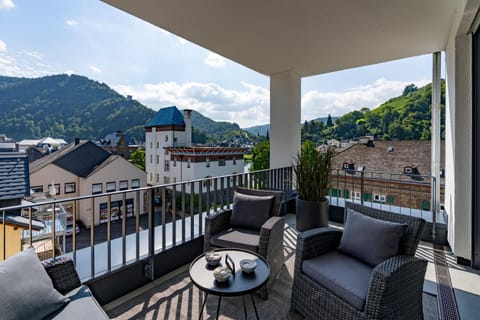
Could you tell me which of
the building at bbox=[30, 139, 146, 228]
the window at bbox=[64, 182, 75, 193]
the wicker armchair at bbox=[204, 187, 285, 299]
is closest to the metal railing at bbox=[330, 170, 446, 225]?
the wicker armchair at bbox=[204, 187, 285, 299]

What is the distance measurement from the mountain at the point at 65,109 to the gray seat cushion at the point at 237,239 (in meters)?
6.21

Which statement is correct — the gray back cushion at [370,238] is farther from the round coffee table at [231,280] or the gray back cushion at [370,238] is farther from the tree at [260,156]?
the tree at [260,156]

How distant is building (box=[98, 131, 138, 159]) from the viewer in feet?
28.6

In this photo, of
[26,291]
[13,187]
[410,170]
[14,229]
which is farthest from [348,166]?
[13,187]

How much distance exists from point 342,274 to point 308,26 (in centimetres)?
291

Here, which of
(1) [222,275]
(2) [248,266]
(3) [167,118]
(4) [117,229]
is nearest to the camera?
(1) [222,275]

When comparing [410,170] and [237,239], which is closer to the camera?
[237,239]

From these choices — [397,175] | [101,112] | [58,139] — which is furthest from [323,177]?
[101,112]

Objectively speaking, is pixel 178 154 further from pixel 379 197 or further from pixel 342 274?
pixel 342 274

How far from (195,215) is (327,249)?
74.3 inches

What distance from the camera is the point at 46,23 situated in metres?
7.85

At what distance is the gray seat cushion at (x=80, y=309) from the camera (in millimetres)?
1220

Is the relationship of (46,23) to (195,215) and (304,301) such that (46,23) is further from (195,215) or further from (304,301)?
(304,301)

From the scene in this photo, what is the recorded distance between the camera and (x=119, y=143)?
371 inches
